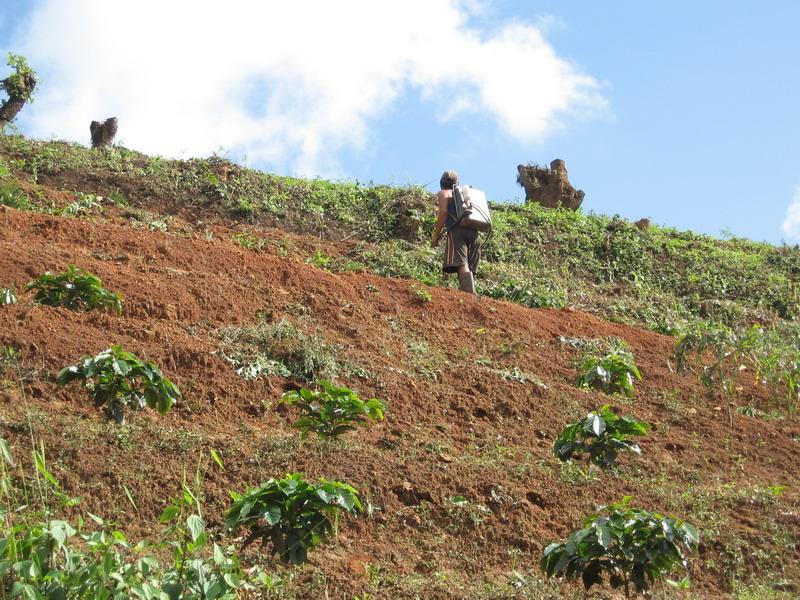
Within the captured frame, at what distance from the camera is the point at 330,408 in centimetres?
588

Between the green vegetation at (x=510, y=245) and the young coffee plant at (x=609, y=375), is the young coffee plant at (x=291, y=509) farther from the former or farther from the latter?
the green vegetation at (x=510, y=245)

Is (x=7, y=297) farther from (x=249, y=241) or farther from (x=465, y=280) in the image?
(x=465, y=280)

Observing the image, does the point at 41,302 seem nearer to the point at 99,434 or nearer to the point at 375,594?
the point at 99,434

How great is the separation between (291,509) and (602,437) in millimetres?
2386

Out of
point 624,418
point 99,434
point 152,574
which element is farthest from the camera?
point 624,418

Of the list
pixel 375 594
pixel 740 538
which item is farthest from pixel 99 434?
pixel 740 538

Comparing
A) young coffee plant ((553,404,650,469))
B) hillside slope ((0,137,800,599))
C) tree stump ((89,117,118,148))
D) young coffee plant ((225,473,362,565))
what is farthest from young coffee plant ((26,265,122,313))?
tree stump ((89,117,118,148))

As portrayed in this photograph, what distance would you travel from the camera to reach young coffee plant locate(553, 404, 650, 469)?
234 inches

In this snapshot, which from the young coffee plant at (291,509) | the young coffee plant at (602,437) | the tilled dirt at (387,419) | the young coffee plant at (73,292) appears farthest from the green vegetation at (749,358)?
the young coffee plant at (73,292)

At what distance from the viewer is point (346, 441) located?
6.12 metres

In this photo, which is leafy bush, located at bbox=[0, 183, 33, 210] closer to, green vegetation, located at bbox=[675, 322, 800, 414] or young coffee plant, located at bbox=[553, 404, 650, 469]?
green vegetation, located at bbox=[675, 322, 800, 414]

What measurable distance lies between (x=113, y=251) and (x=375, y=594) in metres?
5.47

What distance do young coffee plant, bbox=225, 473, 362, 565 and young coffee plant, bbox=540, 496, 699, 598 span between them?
3.00ft

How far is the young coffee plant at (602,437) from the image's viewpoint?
5941mm
